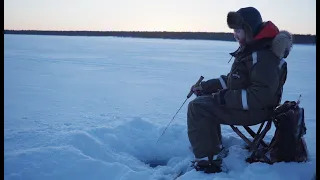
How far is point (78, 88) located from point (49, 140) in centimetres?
397

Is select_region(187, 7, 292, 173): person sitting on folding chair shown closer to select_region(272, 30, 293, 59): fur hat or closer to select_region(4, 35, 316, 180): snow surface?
select_region(272, 30, 293, 59): fur hat

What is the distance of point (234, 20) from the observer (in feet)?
9.50

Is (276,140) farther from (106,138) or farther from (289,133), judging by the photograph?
(106,138)

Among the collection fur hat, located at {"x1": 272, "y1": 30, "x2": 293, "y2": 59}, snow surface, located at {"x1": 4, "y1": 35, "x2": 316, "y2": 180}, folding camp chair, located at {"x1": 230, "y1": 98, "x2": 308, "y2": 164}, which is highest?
fur hat, located at {"x1": 272, "y1": 30, "x2": 293, "y2": 59}

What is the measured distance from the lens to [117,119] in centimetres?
479

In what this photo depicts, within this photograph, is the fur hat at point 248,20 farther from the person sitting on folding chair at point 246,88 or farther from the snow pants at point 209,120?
the snow pants at point 209,120

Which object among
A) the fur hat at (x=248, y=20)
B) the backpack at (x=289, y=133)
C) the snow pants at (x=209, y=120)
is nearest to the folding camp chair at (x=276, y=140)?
the backpack at (x=289, y=133)

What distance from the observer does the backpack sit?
9.30 ft

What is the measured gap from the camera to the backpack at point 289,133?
284 centimetres

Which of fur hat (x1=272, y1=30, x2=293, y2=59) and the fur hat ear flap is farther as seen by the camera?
the fur hat ear flap

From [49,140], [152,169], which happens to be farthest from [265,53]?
[49,140]

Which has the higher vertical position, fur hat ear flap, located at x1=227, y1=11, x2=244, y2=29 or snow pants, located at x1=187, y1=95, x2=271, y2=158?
fur hat ear flap, located at x1=227, y1=11, x2=244, y2=29

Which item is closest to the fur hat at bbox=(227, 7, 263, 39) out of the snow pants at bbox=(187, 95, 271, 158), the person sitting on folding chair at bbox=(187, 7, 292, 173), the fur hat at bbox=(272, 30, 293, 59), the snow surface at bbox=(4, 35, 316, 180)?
the person sitting on folding chair at bbox=(187, 7, 292, 173)

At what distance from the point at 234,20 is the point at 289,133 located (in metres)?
1.12
